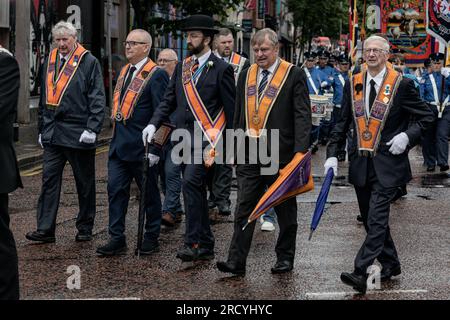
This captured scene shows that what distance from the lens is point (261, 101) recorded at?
779 centimetres

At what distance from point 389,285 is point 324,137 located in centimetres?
1435

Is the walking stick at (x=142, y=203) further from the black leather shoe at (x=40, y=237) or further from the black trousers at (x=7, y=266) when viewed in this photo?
the black trousers at (x=7, y=266)

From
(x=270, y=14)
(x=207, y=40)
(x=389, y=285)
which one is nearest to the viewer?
(x=389, y=285)

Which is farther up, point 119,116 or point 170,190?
point 119,116

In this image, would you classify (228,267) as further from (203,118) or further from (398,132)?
(398,132)

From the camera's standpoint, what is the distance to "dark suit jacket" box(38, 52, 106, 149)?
9273 mm

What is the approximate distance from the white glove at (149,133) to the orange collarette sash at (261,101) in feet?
2.81

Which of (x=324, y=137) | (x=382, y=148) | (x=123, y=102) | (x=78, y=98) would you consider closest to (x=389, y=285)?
(x=382, y=148)

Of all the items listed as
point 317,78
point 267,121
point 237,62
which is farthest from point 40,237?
point 317,78

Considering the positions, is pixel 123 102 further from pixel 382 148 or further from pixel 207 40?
pixel 382 148

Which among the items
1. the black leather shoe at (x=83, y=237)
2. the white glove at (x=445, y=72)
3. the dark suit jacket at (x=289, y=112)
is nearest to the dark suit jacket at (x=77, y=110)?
the black leather shoe at (x=83, y=237)

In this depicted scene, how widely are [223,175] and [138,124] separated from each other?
264cm

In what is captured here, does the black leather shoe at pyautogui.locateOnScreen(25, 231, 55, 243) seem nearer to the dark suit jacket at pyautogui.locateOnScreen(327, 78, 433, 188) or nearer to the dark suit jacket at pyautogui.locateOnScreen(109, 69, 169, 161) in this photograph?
the dark suit jacket at pyautogui.locateOnScreen(109, 69, 169, 161)
